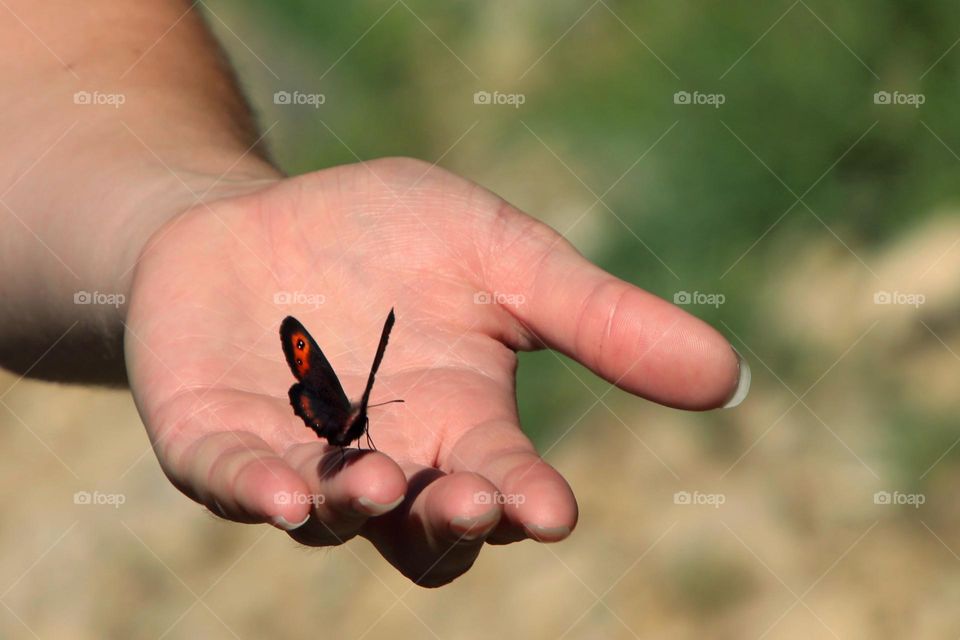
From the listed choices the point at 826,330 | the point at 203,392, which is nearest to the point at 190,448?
the point at 203,392

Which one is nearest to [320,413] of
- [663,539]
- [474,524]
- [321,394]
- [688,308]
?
[321,394]

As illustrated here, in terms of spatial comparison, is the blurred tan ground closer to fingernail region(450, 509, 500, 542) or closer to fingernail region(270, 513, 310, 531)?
fingernail region(450, 509, 500, 542)

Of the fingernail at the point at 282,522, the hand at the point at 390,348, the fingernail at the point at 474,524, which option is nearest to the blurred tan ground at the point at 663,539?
the hand at the point at 390,348

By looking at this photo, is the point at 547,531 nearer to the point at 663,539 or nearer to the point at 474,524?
the point at 474,524

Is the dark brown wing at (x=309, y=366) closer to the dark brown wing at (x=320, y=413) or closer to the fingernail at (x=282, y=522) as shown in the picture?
the dark brown wing at (x=320, y=413)

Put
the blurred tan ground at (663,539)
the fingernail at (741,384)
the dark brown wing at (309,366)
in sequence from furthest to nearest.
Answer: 1. the blurred tan ground at (663,539)
2. the fingernail at (741,384)
3. the dark brown wing at (309,366)

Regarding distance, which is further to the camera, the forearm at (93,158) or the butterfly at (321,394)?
the forearm at (93,158)

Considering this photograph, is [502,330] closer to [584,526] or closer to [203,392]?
[203,392]
